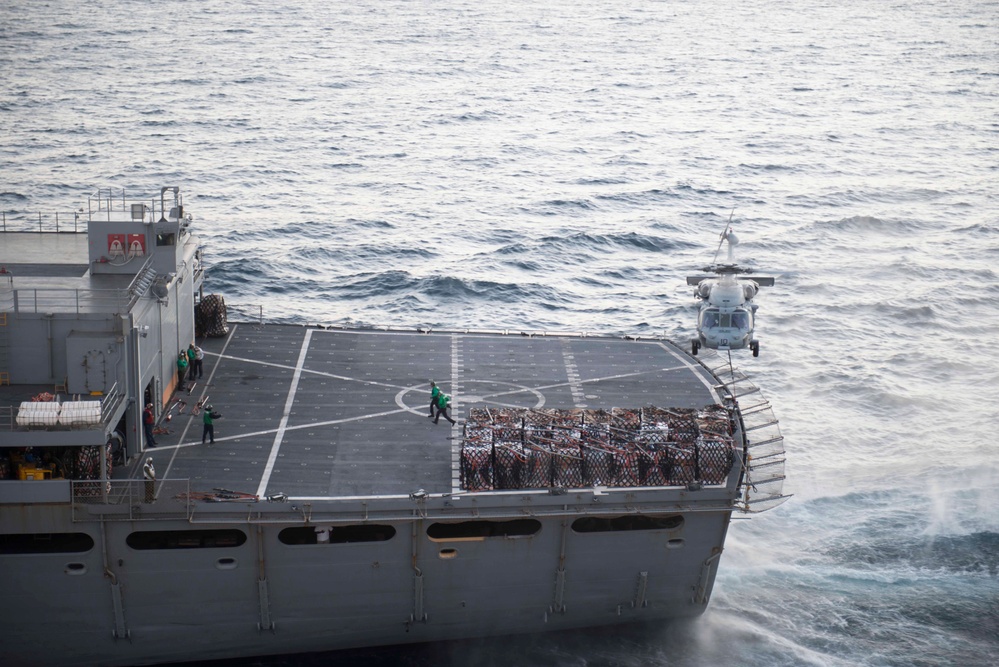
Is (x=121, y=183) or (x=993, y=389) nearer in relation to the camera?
(x=993, y=389)

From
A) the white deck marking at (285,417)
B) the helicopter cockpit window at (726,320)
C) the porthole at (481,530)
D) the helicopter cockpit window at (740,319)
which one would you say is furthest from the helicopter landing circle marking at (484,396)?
the helicopter cockpit window at (740,319)

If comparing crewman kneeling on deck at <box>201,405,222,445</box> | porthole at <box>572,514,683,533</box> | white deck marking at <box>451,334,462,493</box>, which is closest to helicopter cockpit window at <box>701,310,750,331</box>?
white deck marking at <box>451,334,462,493</box>

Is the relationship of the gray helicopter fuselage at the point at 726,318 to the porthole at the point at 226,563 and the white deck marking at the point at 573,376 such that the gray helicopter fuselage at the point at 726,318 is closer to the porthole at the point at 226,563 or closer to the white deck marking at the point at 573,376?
the white deck marking at the point at 573,376

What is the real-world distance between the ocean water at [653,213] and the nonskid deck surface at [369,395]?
5.84 m

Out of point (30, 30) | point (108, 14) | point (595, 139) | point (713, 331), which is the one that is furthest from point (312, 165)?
point (108, 14)

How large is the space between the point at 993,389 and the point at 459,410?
3341 cm

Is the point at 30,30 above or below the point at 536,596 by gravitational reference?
above

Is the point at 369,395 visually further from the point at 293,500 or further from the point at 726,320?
the point at 726,320

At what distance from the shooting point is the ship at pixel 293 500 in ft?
120

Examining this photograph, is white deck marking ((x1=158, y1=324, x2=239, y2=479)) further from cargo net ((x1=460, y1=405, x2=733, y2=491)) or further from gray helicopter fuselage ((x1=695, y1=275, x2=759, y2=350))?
gray helicopter fuselage ((x1=695, y1=275, x2=759, y2=350))

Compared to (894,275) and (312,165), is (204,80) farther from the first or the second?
(894,275)

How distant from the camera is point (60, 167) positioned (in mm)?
93000

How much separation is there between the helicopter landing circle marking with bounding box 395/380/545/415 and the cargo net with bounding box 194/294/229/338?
9.11 m

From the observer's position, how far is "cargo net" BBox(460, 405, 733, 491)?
38750 millimetres
